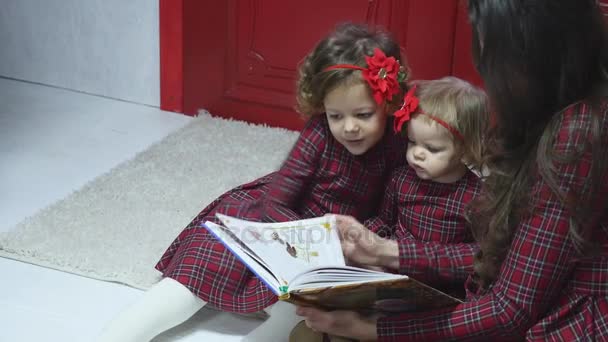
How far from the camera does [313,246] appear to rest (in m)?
1.50

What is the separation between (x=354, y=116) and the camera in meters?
1.75

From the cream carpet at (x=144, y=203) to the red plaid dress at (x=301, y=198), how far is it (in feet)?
0.94

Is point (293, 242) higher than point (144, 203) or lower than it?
higher

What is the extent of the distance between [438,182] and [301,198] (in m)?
0.34

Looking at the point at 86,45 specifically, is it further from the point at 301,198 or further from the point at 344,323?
the point at 344,323

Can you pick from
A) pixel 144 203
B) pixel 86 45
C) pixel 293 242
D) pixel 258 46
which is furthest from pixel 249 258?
pixel 86 45

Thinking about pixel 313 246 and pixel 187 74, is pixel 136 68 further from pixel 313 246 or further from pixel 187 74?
pixel 313 246

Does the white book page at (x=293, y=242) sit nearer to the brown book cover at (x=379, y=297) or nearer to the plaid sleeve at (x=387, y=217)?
the brown book cover at (x=379, y=297)

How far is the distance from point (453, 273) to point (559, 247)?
42cm

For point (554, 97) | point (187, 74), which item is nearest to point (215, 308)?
point (554, 97)

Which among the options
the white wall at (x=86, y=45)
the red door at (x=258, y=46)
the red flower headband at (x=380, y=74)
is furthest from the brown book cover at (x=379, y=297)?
the white wall at (x=86, y=45)

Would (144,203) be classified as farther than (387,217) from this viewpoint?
Yes

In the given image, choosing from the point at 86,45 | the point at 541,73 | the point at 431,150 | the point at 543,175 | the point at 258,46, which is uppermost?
the point at 541,73

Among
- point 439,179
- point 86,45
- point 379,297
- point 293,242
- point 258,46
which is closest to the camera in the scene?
point 379,297
